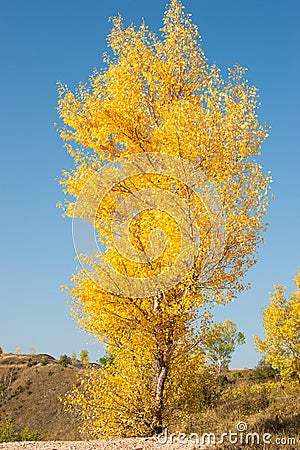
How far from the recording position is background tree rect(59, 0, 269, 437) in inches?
361

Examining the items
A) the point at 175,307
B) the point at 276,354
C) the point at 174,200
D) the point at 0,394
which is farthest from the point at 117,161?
the point at 0,394

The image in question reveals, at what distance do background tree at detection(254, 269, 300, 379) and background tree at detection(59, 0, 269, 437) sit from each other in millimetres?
18546

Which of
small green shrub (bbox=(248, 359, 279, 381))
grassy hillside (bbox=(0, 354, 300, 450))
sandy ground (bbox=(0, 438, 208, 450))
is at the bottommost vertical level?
sandy ground (bbox=(0, 438, 208, 450))

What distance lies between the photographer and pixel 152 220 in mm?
9086

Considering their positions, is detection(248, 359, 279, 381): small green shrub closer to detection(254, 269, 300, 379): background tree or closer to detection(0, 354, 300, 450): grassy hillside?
detection(0, 354, 300, 450): grassy hillside

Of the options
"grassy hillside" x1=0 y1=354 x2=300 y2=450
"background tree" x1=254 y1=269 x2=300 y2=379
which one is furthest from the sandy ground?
"background tree" x1=254 y1=269 x2=300 y2=379

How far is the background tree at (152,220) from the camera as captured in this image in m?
9.18

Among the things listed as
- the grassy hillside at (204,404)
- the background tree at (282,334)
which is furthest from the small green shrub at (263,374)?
the background tree at (282,334)

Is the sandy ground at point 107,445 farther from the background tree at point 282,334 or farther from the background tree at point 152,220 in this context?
the background tree at point 282,334

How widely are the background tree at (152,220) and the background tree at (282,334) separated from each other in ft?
60.8

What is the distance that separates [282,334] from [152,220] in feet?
71.1

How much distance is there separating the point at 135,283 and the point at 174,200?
1738 millimetres

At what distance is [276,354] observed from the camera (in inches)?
1129

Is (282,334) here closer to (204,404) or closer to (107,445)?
(204,404)
